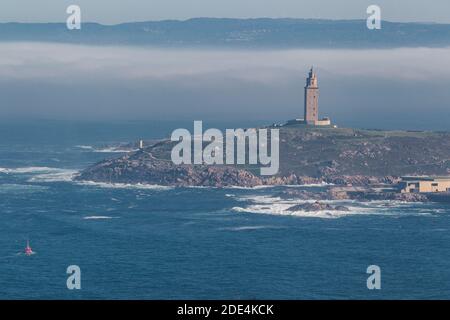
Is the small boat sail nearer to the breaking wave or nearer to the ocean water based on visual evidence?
the ocean water

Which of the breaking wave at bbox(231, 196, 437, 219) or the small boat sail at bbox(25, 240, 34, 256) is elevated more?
the breaking wave at bbox(231, 196, 437, 219)

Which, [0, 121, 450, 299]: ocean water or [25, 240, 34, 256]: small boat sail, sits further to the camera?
[25, 240, 34, 256]: small boat sail

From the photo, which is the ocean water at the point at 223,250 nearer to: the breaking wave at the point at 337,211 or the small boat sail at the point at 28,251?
the breaking wave at the point at 337,211

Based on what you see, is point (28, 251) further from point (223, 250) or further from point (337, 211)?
point (337, 211)

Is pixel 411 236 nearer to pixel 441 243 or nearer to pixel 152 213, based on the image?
pixel 441 243

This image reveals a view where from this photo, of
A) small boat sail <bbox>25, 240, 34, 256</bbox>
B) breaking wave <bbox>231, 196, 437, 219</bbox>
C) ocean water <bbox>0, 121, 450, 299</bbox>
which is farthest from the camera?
breaking wave <bbox>231, 196, 437, 219</bbox>

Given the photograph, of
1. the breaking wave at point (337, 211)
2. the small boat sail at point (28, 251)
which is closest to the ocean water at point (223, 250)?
the breaking wave at point (337, 211)

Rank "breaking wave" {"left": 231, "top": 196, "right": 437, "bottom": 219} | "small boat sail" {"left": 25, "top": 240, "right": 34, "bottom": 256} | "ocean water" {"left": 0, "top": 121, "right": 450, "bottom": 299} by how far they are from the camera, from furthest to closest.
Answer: "breaking wave" {"left": 231, "top": 196, "right": 437, "bottom": 219} < "small boat sail" {"left": 25, "top": 240, "right": 34, "bottom": 256} < "ocean water" {"left": 0, "top": 121, "right": 450, "bottom": 299}

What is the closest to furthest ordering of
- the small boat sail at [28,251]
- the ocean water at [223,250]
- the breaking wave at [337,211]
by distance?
the ocean water at [223,250]
the small boat sail at [28,251]
the breaking wave at [337,211]

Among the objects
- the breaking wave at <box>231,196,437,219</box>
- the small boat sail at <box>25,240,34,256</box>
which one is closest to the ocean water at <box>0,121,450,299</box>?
the breaking wave at <box>231,196,437,219</box>
